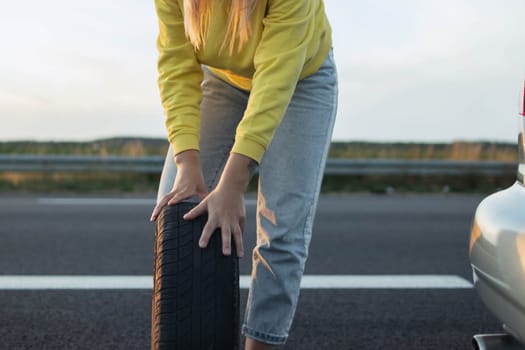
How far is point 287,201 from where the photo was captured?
2152 millimetres

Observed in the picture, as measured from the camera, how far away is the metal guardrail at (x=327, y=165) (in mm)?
10141

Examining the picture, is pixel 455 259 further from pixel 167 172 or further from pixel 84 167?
pixel 84 167

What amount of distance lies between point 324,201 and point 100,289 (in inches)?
197

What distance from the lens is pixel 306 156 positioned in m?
2.19

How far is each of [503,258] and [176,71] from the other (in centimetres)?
115

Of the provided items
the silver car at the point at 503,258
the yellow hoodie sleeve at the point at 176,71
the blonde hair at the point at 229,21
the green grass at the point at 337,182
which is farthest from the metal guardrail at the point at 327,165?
the silver car at the point at 503,258

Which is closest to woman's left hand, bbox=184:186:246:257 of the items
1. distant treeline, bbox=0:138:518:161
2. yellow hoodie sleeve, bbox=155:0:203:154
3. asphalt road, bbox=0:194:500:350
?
yellow hoodie sleeve, bbox=155:0:203:154

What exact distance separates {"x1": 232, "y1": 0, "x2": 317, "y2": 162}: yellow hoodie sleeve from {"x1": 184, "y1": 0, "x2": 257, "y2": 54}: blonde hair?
0.06m

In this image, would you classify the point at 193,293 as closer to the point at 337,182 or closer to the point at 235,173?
the point at 235,173

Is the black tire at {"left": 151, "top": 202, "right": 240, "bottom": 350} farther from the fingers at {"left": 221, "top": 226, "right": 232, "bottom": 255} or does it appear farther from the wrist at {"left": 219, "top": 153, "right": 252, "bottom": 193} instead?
the wrist at {"left": 219, "top": 153, "right": 252, "bottom": 193}

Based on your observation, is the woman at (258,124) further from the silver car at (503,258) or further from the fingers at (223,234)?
the silver car at (503,258)

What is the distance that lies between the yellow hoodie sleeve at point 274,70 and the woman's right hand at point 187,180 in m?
0.17

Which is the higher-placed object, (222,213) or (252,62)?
(252,62)

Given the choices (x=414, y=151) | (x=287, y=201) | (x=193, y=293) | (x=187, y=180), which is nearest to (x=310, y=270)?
(x=287, y=201)
